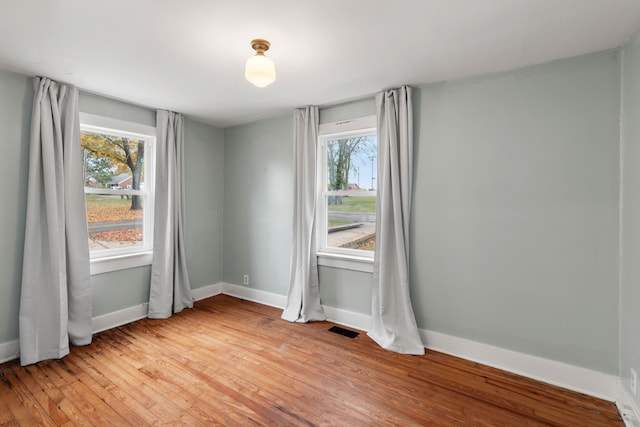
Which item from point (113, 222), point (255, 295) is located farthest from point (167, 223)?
point (255, 295)

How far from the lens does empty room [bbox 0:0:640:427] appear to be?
5.92 ft

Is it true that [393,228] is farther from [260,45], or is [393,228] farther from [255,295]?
[255,295]

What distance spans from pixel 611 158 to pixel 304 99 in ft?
8.56

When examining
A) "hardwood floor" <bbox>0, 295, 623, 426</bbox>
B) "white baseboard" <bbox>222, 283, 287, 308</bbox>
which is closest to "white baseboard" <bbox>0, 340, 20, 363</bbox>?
"hardwood floor" <bbox>0, 295, 623, 426</bbox>

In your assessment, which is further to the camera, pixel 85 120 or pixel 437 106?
pixel 85 120

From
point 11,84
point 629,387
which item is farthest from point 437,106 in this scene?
point 11,84

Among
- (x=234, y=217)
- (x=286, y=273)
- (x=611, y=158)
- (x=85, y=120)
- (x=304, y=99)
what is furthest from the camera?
(x=234, y=217)

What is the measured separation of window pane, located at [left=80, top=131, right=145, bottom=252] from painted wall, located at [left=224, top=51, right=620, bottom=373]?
2777mm

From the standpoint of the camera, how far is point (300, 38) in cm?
191

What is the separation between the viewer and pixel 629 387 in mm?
1814

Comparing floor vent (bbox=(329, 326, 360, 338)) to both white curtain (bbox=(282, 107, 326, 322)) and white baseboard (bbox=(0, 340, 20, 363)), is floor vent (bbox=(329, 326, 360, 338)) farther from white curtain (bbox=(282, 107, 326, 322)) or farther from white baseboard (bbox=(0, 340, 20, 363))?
white baseboard (bbox=(0, 340, 20, 363))

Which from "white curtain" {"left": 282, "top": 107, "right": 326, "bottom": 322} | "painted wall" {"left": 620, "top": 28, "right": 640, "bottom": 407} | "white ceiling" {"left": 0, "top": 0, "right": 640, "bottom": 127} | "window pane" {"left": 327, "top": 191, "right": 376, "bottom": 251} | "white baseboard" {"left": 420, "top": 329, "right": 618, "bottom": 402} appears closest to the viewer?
"white ceiling" {"left": 0, "top": 0, "right": 640, "bottom": 127}

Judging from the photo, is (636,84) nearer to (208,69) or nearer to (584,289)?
(584,289)

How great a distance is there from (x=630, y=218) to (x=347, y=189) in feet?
7.38
